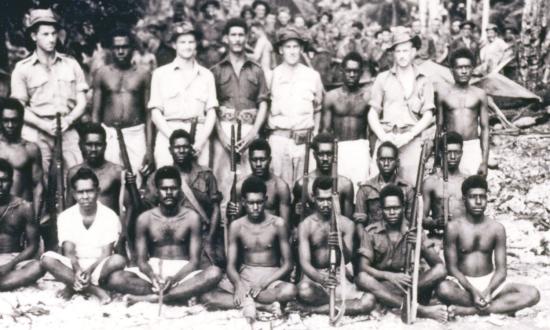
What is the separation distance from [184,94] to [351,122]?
180 centimetres

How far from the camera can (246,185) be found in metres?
6.94

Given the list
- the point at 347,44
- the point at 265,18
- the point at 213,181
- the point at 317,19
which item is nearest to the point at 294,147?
the point at 213,181

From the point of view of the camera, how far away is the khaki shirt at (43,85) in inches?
317

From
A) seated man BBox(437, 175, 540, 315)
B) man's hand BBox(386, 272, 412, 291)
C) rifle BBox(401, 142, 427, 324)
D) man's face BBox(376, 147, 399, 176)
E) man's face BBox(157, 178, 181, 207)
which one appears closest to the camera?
rifle BBox(401, 142, 427, 324)

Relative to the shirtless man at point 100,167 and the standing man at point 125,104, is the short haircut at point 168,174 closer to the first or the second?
the shirtless man at point 100,167

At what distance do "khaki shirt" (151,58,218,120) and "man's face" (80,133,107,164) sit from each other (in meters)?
0.68

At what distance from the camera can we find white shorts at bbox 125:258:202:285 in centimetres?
695

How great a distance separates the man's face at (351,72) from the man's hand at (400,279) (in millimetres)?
2280

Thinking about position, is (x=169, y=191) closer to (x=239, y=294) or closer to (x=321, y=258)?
(x=239, y=294)

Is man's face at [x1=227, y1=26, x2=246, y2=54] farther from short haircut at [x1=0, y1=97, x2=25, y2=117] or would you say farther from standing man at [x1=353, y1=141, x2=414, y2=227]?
short haircut at [x1=0, y1=97, x2=25, y2=117]

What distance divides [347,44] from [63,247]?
950cm

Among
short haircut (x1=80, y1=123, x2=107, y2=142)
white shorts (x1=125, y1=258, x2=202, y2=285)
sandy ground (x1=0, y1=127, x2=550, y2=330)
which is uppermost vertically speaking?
short haircut (x1=80, y1=123, x2=107, y2=142)

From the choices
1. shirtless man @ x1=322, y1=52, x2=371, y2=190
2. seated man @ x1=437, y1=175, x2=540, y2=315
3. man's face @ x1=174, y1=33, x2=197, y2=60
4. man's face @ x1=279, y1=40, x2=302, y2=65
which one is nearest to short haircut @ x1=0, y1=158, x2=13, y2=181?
man's face @ x1=174, y1=33, x2=197, y2=60

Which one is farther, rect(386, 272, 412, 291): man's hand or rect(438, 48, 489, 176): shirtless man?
rect(438, 48, 489, 176): shirtless man
